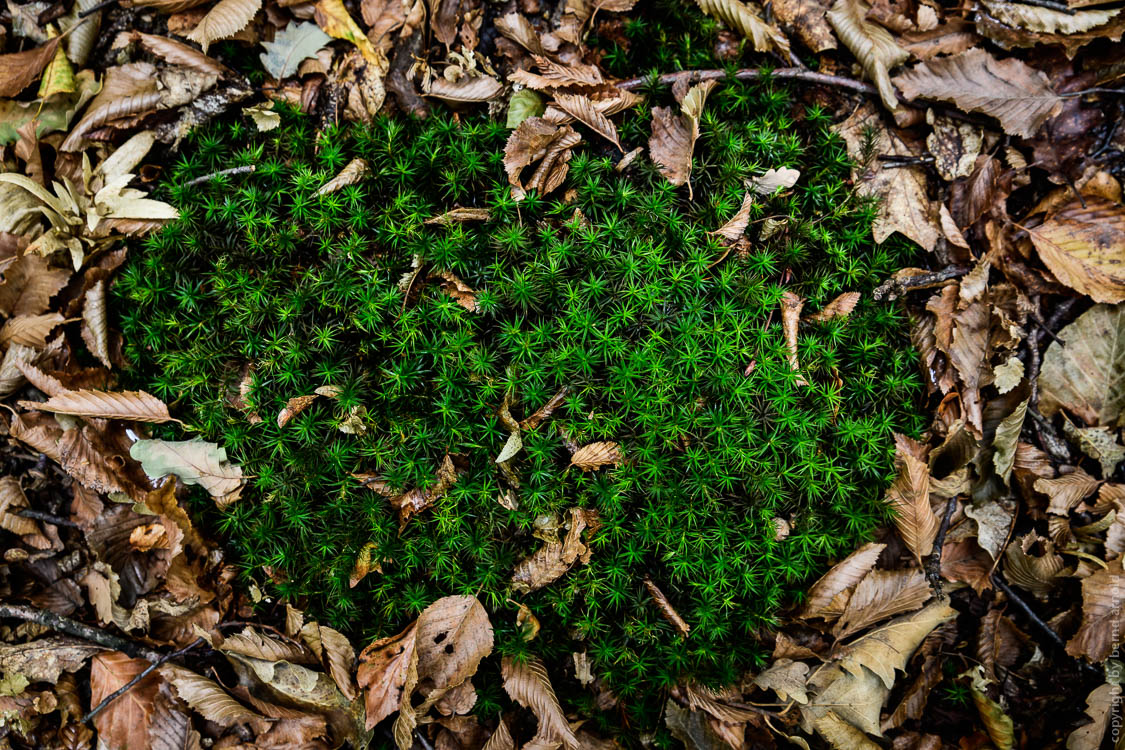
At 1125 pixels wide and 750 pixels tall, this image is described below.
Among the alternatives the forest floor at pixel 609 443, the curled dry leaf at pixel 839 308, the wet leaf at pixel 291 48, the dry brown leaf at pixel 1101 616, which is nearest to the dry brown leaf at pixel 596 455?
the forest floor at pixel 609 443

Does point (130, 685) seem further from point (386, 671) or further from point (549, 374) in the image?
point (549, 374)

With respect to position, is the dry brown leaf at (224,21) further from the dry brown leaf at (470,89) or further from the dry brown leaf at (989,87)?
the dry brown leaf at (989,87)

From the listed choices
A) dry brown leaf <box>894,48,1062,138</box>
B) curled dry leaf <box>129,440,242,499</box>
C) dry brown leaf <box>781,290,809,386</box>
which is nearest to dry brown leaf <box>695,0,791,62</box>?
dry brown leaf <box>894,48,1062,138</box>

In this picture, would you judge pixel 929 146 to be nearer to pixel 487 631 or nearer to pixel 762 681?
pixel 762 681

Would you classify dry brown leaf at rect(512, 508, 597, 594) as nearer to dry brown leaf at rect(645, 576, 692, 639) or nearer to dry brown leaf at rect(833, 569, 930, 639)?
dry brown leaf at rect(645, 576, 692, 639)

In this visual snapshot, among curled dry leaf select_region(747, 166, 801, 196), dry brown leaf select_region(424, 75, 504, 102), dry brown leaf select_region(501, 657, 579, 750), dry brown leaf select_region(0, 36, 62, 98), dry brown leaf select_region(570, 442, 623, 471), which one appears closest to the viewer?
dry brown leaf select_region(570, 442, 623, 471)

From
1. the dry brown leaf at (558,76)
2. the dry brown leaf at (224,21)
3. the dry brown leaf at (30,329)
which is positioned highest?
the dry brown leaf at (224,21)
